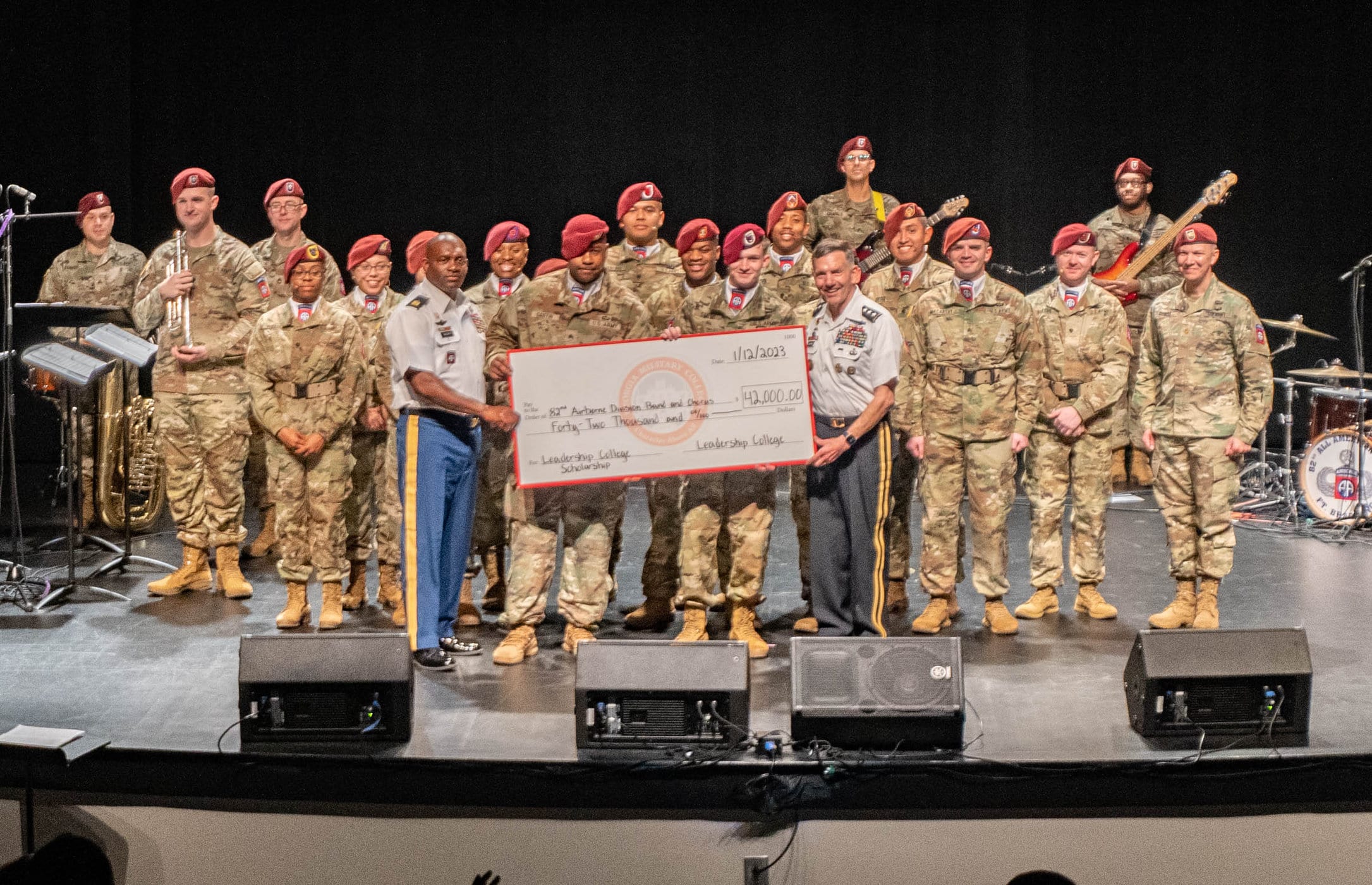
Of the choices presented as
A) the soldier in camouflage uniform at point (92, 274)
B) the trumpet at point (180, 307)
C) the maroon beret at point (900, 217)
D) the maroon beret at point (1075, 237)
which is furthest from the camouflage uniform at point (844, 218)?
the soldier in camouflage uniform at point (92, 274)

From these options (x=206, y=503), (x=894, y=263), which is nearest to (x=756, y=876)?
(x=894, y=263)

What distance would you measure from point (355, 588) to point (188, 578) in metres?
0.96

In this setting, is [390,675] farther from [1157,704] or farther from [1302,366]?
[1302,366]

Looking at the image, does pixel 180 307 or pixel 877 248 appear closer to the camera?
pixel 180 307

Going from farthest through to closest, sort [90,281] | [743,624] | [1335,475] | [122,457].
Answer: [1335,475] < [90,281] < [122,457] < [743,624]

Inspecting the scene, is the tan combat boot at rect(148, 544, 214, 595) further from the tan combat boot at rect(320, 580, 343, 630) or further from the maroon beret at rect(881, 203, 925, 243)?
the maroon beret at rect(881, 203, 925, 243)

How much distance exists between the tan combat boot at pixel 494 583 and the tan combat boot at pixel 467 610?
12cm

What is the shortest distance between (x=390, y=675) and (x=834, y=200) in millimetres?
4777

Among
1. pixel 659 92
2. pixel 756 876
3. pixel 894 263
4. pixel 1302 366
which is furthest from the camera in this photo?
pixel 1302 366

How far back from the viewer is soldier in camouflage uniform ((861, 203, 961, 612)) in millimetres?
6527

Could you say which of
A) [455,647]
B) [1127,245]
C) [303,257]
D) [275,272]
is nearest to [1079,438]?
[455,647]

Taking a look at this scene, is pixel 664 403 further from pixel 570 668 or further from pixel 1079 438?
pixel 1079 438

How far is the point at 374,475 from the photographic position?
675cm

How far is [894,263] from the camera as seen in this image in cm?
687
